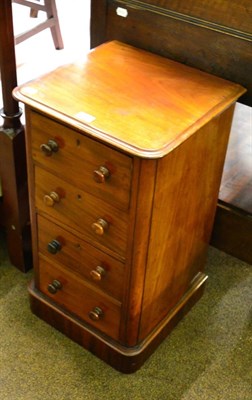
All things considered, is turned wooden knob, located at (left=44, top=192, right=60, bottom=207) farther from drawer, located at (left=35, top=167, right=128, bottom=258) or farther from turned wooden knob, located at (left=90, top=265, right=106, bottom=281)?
turned wooden knob, located at (left=90, top=265, right=106, bottom=281)

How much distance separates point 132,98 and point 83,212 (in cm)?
30

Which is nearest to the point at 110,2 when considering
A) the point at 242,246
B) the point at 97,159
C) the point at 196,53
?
the point at 196,53

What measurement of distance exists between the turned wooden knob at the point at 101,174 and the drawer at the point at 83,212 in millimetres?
82

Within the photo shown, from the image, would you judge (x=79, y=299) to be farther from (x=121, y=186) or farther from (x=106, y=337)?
(x=121, y=186)

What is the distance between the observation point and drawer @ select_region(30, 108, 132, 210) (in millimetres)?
1201

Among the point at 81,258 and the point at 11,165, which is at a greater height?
the point at 11,165

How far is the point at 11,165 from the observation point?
158 cm

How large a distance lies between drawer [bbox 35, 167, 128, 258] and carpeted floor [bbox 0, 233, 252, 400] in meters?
0.42

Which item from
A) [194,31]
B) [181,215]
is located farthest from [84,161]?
[194,31]

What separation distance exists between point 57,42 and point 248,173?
1.35 meters

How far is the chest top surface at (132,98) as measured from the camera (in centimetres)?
117

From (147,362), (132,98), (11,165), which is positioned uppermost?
(132,98)

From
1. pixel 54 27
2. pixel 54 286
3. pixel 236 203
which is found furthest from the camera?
pixel 54 27

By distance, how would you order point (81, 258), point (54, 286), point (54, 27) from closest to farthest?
1. point (81, 258)
2. point (54, 286)
3. point (54, 27)
